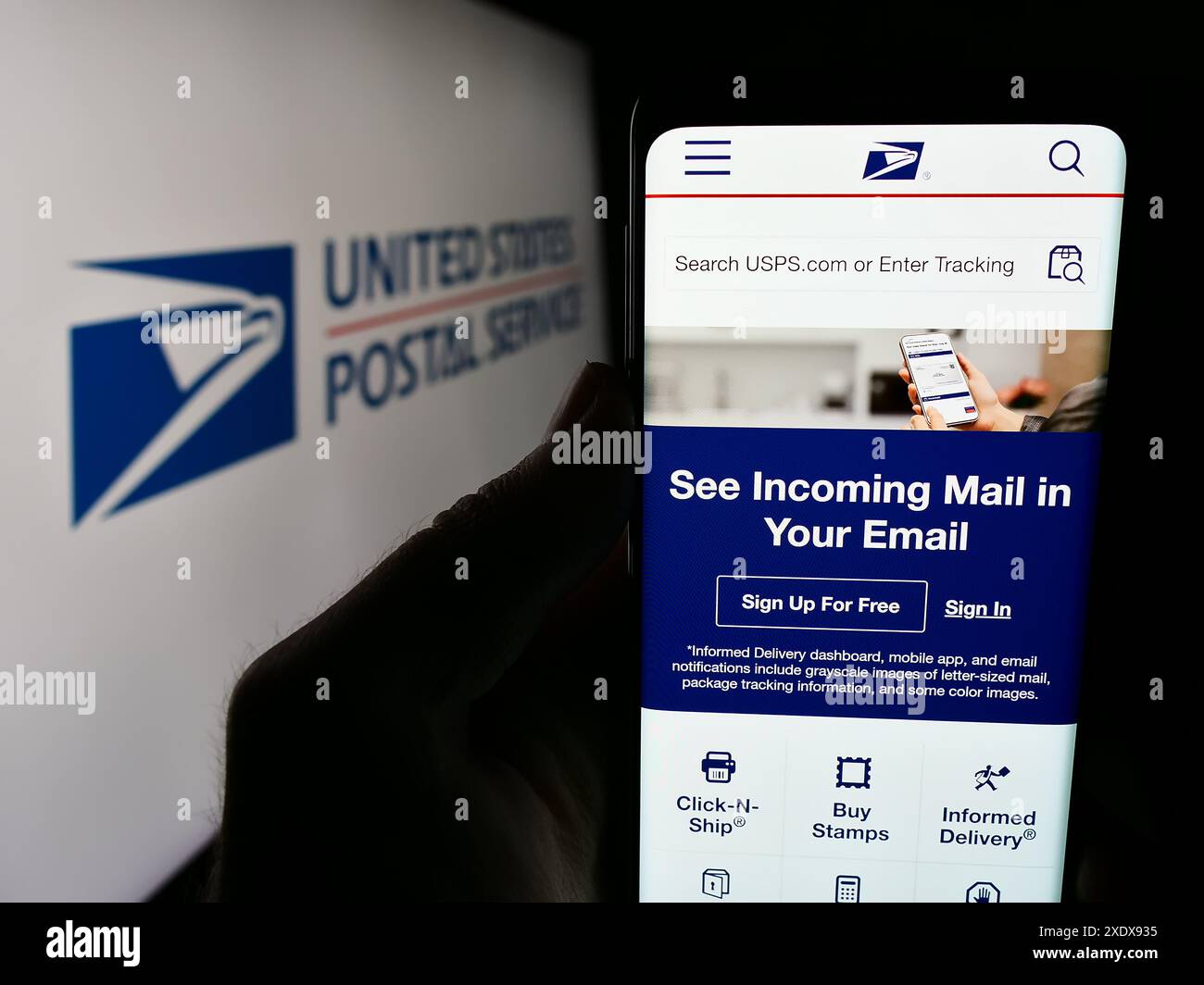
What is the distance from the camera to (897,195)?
355mm

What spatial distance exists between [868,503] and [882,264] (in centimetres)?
9

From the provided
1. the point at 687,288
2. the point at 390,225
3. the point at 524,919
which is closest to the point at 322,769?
the point at 524,919

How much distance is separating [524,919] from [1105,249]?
34 centimetres

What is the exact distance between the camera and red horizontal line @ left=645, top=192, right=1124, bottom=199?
350 millimetres

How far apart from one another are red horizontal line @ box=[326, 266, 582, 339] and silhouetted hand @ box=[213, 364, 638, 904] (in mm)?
684

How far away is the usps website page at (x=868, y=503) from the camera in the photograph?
1.16ft

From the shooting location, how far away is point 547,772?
18.3 inches

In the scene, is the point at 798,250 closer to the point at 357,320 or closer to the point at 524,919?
the point at 524,919
